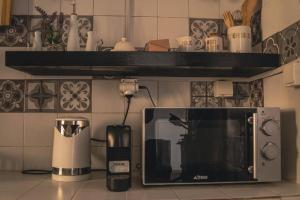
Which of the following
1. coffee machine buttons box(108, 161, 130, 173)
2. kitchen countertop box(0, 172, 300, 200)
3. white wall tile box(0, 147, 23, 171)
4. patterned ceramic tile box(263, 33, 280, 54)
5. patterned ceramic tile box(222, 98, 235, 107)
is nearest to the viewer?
kitchen countertop box(0, 172, 300, 200)

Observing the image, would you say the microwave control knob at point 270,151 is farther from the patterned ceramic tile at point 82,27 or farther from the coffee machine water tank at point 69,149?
the patterned ceramic tile at point 82,27

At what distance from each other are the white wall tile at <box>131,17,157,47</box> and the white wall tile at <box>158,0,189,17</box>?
6 centimetres

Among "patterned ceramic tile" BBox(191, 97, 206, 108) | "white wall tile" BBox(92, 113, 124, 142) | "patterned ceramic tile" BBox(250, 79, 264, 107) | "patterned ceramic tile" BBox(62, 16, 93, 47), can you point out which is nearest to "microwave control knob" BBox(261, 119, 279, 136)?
"patterned ceramic tile" BBox(250, 79, 264, 107)

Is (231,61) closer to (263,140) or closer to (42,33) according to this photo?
(263,140)

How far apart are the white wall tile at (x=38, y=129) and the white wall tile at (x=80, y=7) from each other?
1.54 feet

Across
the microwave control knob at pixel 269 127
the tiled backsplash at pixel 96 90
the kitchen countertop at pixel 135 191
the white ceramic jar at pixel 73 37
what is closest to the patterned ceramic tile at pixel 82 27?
the tiled backsplash at pixel 96 90

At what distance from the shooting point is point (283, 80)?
117 cm

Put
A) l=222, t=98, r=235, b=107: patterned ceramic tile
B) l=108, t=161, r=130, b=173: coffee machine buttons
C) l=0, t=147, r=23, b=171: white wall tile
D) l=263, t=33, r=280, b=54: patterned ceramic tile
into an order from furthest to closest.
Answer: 1. l=222, t=98, r=235, b=107: patterned ceramic tile
2. l=0, t=147, r=23, b=171: white wall tile
3. l=263, t=33, r=280, b=54: patterned ceramic tile
4. l=108, t=161, r=130, b=173: coffee machine buttons

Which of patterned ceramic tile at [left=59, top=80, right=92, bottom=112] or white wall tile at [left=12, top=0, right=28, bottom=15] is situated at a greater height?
white wall tile at [left=12, top=0, right=28, bottom=15]

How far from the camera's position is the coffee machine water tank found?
1154 mm

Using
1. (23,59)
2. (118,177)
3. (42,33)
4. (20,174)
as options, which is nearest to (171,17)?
(42,33)

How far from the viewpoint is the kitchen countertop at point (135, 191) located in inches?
37.8

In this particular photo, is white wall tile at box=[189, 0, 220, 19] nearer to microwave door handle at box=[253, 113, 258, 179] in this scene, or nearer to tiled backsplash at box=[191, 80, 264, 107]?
tiled backsplash at box=[191, 80, 264, 107]

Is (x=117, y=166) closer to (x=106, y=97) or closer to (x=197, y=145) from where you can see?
(x=197, y=145)
